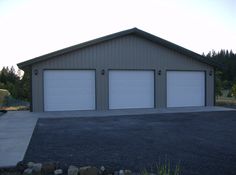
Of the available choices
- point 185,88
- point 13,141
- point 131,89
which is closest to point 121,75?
point 131,89

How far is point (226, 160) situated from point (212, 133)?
9.88 ft

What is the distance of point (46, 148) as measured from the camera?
21.6 feet

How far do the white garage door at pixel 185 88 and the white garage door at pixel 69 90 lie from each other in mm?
4522

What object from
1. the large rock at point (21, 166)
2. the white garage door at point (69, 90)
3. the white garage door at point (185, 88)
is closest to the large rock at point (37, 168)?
the large rock at point (21, 166)

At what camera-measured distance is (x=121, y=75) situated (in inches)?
625

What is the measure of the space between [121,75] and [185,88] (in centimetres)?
397

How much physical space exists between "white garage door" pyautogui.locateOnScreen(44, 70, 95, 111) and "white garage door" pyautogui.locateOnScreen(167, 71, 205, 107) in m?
4.52

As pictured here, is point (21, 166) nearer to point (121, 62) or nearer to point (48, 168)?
point (48, 168)

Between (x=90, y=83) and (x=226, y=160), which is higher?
(x=90, y=83)

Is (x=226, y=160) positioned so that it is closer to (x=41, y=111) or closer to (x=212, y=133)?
(x=212, y=133)

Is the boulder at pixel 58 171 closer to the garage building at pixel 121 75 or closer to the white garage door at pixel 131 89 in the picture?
the garage building at pixel 121 75

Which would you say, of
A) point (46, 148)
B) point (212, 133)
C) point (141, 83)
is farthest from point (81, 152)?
point (141, 83)

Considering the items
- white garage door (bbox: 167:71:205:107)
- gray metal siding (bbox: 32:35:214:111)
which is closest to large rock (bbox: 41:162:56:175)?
gray metal siding (bbox: 32:35:214:111)

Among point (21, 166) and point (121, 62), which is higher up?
point (121, 62)
